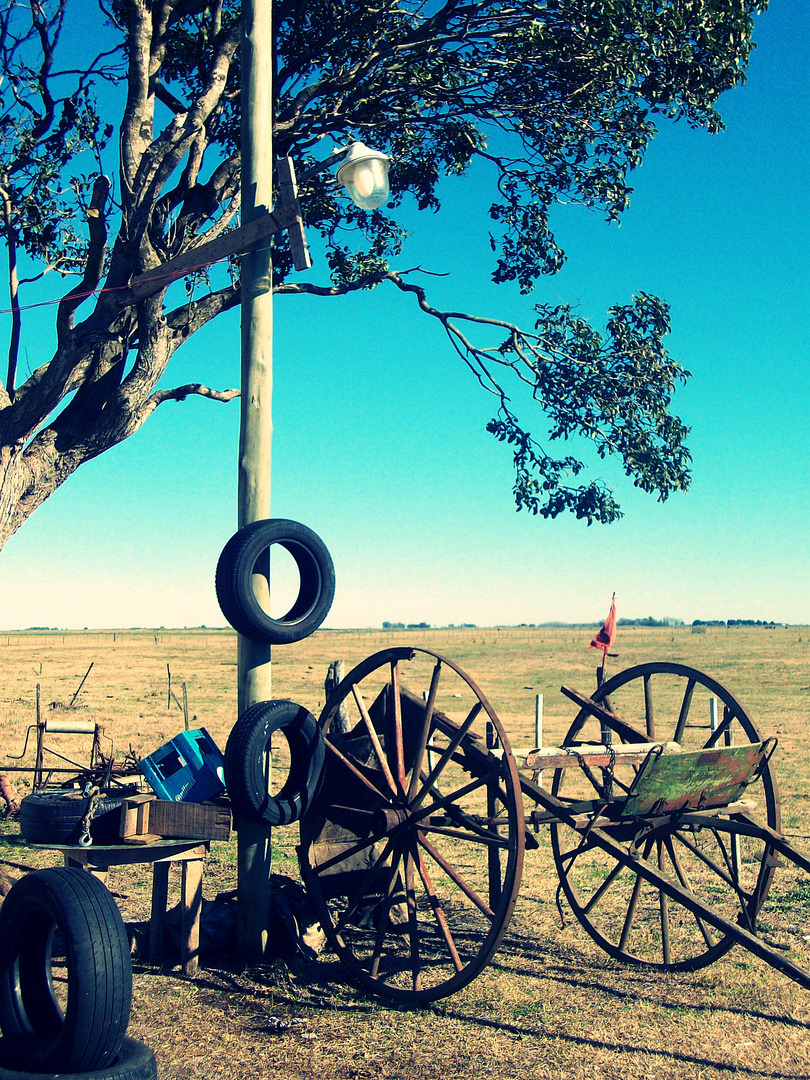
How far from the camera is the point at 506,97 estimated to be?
11602mm

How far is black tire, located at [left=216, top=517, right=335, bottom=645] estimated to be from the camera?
6980 millimetres

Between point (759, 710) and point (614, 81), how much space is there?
73.5 ft

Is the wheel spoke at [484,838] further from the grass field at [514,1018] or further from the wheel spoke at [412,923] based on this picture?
the grass field at [514,1018]

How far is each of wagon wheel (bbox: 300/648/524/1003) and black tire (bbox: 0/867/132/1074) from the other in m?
2.14

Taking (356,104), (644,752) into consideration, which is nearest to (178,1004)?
(644,752)

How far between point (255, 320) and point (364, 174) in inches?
58.4

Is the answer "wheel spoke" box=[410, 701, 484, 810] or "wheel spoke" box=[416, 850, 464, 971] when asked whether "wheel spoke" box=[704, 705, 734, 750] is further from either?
"wheel spoke" box=[416, 850, 464, 971]

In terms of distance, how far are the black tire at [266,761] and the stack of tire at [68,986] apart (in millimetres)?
1607

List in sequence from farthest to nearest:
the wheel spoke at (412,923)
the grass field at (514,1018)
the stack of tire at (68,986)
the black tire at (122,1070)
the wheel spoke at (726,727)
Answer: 1. the wheel spoke at (726,727)
2. the wheel spoke at (412,923)
3. the grass field at (514,1018)
4. the stack of tire at (68,986)
5. the black tire at (122,1070)

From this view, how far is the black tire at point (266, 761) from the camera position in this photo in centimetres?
655

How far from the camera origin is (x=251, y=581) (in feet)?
23.3

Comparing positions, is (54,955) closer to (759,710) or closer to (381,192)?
(381,192)

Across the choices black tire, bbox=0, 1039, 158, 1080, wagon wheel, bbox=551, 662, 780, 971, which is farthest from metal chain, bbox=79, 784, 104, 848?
wagon wheel, bbox=551, 662, 780, 971

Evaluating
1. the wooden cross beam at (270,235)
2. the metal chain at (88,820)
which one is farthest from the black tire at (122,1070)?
the wooden cross beam at (270,235)
